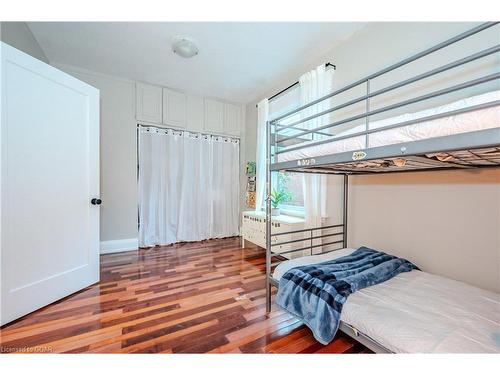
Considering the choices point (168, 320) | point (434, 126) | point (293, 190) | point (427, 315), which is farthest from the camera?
point (293, 190)

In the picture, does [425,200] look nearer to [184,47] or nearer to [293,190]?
[293,190]

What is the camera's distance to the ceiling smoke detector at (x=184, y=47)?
2.43 metres

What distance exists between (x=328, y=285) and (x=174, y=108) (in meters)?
3.56

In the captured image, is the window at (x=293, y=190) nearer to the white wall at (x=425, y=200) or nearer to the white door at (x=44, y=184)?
the white wall at (x=425, y=200)

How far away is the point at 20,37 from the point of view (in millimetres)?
2178

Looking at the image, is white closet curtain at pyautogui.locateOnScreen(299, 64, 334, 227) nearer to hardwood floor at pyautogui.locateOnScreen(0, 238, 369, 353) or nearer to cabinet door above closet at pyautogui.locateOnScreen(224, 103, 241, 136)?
hardwood floor at pyautogui.locateOnScreen(0, 238, 369, 353)

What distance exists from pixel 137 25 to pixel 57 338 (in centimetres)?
277

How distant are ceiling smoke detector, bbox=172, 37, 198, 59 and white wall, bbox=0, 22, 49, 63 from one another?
1.42m

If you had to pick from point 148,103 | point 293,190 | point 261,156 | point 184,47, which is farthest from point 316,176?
point 148,103

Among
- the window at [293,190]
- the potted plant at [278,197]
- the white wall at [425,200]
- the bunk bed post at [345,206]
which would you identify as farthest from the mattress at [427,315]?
the potted plant at [278,197]

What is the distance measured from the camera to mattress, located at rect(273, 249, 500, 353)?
938 millimetres

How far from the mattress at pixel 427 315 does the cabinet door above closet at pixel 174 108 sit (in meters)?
3.55

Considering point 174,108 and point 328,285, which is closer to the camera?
point 328,285
